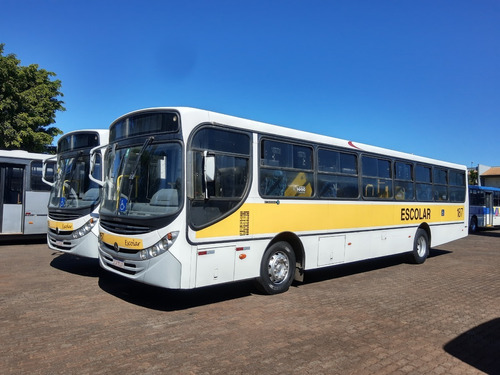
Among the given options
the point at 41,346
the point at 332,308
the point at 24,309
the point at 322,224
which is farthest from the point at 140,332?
the point at 322,224

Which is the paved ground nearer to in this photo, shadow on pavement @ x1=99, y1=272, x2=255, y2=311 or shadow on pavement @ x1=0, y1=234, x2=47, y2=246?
shadow on pavement @ x1=99, y1=272, x2=255, y2=311

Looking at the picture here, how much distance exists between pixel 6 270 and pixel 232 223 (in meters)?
6.17

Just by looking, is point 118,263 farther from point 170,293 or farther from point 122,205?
point 170,293

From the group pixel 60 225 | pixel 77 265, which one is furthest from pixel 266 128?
pixel 77 265

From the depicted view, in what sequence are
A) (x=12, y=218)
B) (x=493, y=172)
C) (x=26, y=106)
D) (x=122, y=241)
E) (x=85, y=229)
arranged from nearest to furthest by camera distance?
(x=122, y=241)
(x=85, y=229)
(x=12, y=218)
(x=26, y=106)
(x=493, y=172)

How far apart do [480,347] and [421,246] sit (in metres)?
6.99

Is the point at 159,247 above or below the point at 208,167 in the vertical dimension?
below

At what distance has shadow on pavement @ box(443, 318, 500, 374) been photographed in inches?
170

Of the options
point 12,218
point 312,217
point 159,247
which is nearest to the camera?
point 159,247

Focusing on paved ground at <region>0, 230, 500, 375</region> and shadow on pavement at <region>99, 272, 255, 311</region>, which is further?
shadow on pavement at <region>99, 272, 255, 311</region>

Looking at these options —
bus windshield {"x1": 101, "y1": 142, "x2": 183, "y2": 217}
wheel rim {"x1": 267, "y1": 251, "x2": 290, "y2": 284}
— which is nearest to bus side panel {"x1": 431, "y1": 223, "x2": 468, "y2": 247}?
wheel rim {"x1": 267, "y1": 251, "x2": 290, "y2": 284}

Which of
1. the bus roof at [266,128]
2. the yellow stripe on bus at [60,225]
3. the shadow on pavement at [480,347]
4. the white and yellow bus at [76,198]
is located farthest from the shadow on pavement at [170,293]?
the shadow on pavement at [480,347]

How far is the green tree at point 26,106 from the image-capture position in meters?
21.4

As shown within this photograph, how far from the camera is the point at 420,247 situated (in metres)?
11.4
